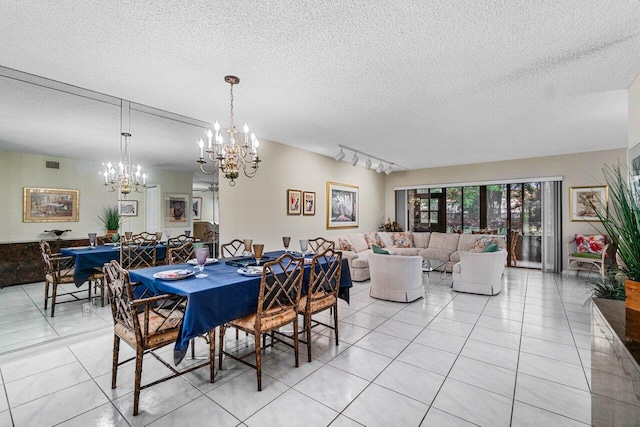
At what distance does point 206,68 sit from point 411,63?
1.83m

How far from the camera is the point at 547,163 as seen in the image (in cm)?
646

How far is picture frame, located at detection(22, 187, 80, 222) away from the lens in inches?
115

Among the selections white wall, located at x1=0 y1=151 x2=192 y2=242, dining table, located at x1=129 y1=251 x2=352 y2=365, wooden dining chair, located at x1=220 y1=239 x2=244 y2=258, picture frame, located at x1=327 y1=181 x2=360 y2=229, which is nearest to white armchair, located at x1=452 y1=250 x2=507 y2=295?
picture frame, located at x1=327 y1=181 x2=360 y2=229

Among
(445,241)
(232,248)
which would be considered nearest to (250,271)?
(232,248)

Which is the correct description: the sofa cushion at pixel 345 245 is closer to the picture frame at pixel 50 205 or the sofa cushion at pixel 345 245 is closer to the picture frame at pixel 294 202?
the picture frame at pixel 294 202

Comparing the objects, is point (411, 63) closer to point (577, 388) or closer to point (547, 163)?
point (577, 388)

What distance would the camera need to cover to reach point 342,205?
6824 millimetres

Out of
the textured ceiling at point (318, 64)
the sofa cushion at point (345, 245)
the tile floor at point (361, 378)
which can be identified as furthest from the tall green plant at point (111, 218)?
the sofa cushion at point (345, 245)

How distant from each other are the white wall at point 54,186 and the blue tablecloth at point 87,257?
19cm

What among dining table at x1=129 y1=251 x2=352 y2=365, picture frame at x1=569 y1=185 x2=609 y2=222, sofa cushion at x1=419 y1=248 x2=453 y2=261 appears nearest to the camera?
dining table at x1=129 y1=251 x2=352 y2=365

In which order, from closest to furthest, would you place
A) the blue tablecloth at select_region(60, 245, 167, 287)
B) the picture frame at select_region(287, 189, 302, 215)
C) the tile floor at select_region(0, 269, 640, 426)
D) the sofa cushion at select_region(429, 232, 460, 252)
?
the tile floor at select_region(0, 269, 640, 426)
the blue tablecloth at select_region(60, 245, 167, 287)
the picture frame at select_region(287, 189, 302, 215)
the sofa cushion at select_region(429, 232, 460, 252)

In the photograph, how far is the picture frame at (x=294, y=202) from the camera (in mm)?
5340

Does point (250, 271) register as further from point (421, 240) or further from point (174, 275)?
point (421, 240)

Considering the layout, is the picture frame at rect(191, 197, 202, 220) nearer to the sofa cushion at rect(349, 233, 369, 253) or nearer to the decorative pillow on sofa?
the sofa cushion at rect(349, 233, 369, 253)
